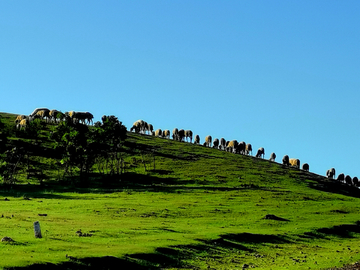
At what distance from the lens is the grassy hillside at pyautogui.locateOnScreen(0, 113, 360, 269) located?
108ft

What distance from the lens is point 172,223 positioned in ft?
165

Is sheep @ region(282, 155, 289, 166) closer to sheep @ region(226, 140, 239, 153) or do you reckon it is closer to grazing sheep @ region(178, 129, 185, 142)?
sheep @ region(226, 140, 239, 153)

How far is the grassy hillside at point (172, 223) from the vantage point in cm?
3284

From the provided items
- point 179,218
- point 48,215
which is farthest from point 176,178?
point 48,215

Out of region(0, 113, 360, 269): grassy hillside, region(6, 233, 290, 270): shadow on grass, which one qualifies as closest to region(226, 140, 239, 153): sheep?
region(0, 113, 360, 269): grassy hillside

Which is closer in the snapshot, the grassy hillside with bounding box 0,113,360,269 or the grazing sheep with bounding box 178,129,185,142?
the grassy hillside with bounding box 0,113,360,269

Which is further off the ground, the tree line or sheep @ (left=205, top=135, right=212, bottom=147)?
sheep @ (left=205, top=135, right=212, bottom=147)

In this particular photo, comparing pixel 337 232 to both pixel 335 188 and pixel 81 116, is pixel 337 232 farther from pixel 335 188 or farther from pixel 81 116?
pixel 81 116

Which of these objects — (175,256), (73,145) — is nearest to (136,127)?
(73,145)

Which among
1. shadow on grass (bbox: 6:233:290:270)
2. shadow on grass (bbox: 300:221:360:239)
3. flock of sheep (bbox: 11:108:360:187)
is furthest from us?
flock of sheep (bbox: 11:108:360:187)

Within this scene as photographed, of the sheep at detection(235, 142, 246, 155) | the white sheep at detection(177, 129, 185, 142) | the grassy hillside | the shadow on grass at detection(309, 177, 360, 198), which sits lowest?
the grassy hillside

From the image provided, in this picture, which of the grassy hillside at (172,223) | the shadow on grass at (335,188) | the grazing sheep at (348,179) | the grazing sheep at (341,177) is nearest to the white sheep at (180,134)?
A: the grazing sheep at (341,177)

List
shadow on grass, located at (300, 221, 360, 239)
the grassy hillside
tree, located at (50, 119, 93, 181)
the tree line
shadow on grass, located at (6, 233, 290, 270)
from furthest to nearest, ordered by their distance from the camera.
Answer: tree, located at (50, 119, 93, 181), the tree line, shadow on grass, located at (300, 221, 360, 239), the grassy hillside, shadow on grass, located at (6, 233, 290, 270)

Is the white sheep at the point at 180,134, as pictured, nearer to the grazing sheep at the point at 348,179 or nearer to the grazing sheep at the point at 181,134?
the grazing sheep at the point at 181,134
